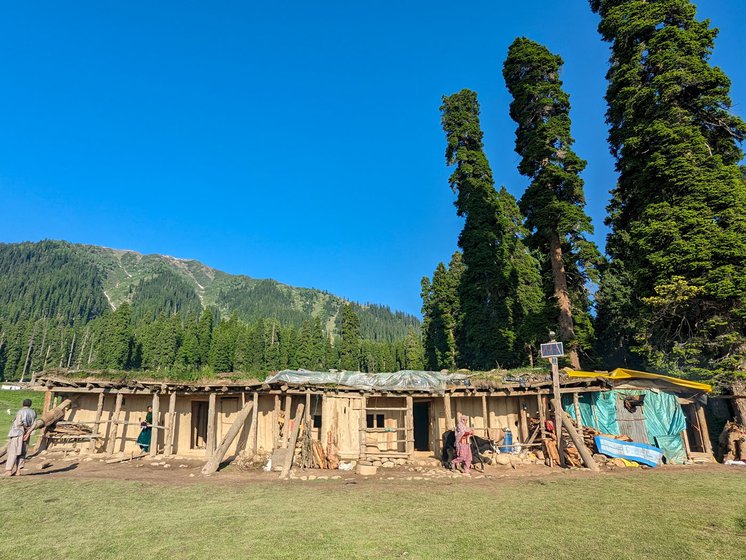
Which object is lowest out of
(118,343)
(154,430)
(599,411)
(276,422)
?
(154,430)

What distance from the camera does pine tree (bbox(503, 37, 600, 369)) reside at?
21.4 meters

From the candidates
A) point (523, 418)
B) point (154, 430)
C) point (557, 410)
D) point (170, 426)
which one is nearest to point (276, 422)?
point (170, 426)

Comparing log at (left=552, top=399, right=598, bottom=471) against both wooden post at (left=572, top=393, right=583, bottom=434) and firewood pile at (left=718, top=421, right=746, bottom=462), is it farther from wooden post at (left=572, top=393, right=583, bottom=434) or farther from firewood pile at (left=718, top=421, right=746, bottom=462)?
firewood pile at (left=718, top=421, right=746, bottom=462)

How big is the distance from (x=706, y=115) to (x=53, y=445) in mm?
34071

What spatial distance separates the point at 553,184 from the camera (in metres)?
22.6

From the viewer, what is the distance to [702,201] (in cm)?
1598

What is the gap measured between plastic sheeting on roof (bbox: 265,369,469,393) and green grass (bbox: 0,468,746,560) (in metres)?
5.07

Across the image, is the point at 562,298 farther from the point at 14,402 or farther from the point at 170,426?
the point at 14,402

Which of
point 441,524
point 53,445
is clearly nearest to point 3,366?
point 53,445

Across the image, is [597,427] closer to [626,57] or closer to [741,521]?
[741,521]

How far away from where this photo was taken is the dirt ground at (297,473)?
44.9 feet

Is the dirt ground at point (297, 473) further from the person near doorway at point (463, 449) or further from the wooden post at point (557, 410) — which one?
the wooden post at point (557, 410)

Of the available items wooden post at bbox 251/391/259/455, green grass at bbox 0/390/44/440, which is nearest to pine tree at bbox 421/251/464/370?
wooden post at bbox 251/391/259/455

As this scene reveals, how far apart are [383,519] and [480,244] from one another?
27.7 metres
